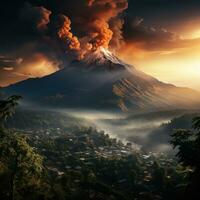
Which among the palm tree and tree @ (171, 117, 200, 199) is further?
the palm tree

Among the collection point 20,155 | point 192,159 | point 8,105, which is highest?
point 8,105

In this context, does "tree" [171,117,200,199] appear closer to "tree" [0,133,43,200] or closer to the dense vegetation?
the dense vegetation

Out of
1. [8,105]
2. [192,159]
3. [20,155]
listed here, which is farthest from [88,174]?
[192,159]

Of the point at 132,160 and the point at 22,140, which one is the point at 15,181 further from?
the point at 132,160

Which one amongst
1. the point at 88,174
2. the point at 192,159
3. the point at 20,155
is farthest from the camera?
the point at 88,174

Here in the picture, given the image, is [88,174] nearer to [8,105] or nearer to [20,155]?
[20,155]

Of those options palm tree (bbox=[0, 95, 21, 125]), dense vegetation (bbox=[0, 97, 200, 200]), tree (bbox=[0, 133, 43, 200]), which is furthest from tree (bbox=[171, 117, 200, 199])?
tree (bbox=[0, 133, 43, 200])

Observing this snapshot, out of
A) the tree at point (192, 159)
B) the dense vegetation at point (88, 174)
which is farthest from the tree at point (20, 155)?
the tree at point (192, 159)

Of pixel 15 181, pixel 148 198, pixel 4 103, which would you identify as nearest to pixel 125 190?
pixel 148 198
